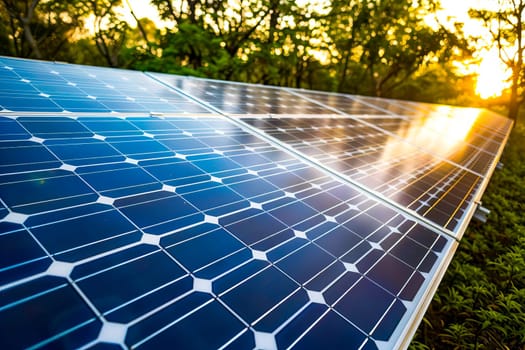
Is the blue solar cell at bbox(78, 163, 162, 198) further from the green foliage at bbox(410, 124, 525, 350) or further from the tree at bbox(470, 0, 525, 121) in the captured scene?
the tree at bbox(470, 0, 525, 121)

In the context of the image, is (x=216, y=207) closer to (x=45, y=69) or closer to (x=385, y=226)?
(x=385, y=226)

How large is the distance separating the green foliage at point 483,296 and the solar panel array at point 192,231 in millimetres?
1651

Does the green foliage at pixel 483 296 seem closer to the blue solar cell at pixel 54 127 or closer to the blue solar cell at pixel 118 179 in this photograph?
the blue solar cell at pixel 118 179

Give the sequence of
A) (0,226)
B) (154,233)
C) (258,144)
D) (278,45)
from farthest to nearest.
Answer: (278,45), (258,144), (154,233), (0,226)

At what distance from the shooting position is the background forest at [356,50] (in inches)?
188

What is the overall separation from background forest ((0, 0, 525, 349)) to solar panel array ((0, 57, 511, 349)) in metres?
1.80

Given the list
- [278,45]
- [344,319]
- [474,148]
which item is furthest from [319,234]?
[278,45]

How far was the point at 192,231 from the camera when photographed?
216 centimetres

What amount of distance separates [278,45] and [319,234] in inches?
637

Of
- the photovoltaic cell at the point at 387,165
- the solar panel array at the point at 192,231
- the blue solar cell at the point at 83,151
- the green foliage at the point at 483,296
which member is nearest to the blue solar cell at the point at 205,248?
the solar panel array at the point at 192,231

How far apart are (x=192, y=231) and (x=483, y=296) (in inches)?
214

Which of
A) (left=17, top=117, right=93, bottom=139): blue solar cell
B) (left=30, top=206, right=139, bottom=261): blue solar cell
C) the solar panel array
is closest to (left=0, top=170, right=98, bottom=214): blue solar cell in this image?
the solar panel array

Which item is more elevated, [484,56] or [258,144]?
[484,56]

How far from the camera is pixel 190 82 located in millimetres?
7457
